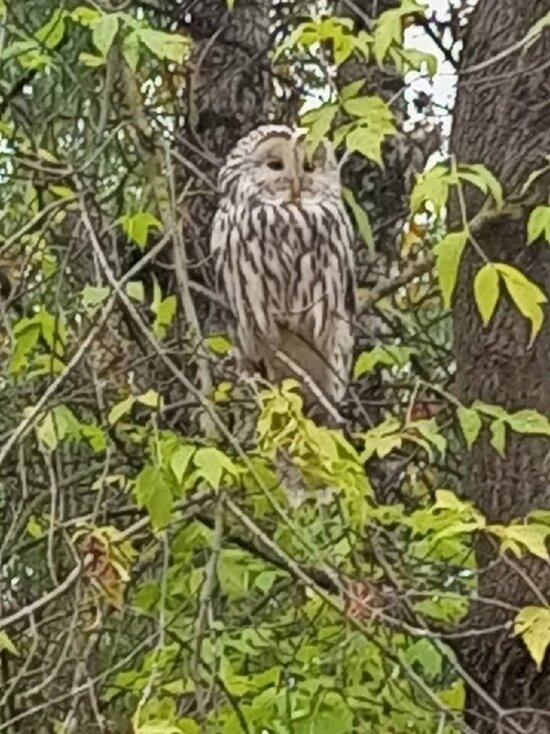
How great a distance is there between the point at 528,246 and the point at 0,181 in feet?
2.72

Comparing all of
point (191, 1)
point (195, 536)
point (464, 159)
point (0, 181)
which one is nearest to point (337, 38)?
point (464, 159)

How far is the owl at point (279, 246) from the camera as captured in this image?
2373 mm

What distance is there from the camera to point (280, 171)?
7.93 ft

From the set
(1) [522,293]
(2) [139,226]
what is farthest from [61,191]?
(1) [522,293]

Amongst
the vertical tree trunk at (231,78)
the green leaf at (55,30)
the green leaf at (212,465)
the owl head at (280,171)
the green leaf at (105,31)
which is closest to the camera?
the green leaf at (212,465)

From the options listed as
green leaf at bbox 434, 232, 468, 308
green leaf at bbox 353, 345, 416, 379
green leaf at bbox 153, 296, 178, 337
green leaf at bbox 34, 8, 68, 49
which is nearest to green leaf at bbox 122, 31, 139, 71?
green leaf at bbox 34, 8, 68, 49

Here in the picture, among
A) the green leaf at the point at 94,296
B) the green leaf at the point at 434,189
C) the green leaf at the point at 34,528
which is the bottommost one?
the green leaf at the point at 34,528

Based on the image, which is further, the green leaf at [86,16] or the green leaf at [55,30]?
the green leaf at [55,30]

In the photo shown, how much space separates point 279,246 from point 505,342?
489 mm

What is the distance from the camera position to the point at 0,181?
95.0 inches

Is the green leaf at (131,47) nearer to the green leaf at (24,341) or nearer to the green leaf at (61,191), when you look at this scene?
the green leaf at (61,191)

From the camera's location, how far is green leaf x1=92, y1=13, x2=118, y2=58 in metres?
1.72

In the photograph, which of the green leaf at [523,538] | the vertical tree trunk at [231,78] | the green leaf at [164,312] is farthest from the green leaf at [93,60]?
the vertical tree trunk at [231,78]

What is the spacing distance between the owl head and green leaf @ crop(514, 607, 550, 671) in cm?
85
